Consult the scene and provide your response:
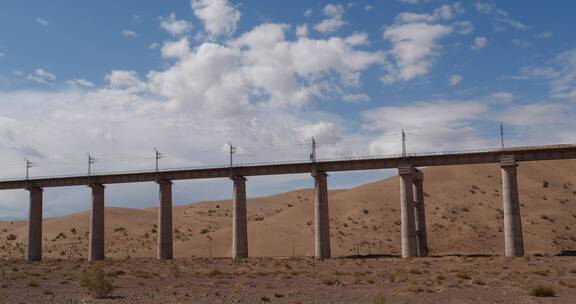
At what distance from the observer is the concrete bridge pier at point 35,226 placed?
6488 centimetres

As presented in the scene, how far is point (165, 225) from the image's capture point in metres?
58.2

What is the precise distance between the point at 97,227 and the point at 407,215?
3297 centimetres

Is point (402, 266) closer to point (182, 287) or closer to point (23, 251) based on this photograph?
point (182, 287)

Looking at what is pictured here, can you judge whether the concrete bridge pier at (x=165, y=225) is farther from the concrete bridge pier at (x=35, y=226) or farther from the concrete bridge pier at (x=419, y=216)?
the concrete bridge pier at (x=419, y=216)

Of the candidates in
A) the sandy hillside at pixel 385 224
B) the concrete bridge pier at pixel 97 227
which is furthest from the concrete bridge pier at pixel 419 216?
the concrete bridge pier at pixel 97 227

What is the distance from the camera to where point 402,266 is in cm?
4328

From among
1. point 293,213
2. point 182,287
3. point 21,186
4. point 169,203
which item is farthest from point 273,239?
point 182,287

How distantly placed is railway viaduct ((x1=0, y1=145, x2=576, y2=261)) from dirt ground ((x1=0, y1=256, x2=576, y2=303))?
181 inches

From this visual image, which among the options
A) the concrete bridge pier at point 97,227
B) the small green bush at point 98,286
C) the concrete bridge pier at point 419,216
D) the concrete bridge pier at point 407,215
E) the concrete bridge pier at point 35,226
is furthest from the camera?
the concrete bridge pier at point 35,226

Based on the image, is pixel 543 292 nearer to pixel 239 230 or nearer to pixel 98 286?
pixel 98 286

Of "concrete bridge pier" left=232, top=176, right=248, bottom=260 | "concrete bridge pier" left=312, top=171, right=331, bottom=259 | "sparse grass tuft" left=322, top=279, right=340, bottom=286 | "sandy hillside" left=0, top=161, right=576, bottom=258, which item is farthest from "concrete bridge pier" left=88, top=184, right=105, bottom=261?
"sparse grass tuft" left=322, top=279, right=340, bottom=286

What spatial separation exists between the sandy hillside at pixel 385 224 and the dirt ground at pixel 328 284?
87.2 feet

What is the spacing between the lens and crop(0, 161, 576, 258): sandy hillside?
72500mm

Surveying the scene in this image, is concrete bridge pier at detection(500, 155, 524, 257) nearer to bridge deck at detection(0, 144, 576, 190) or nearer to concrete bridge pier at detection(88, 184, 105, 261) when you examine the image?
bridge deck at detection(0, 144, 576, 190)
